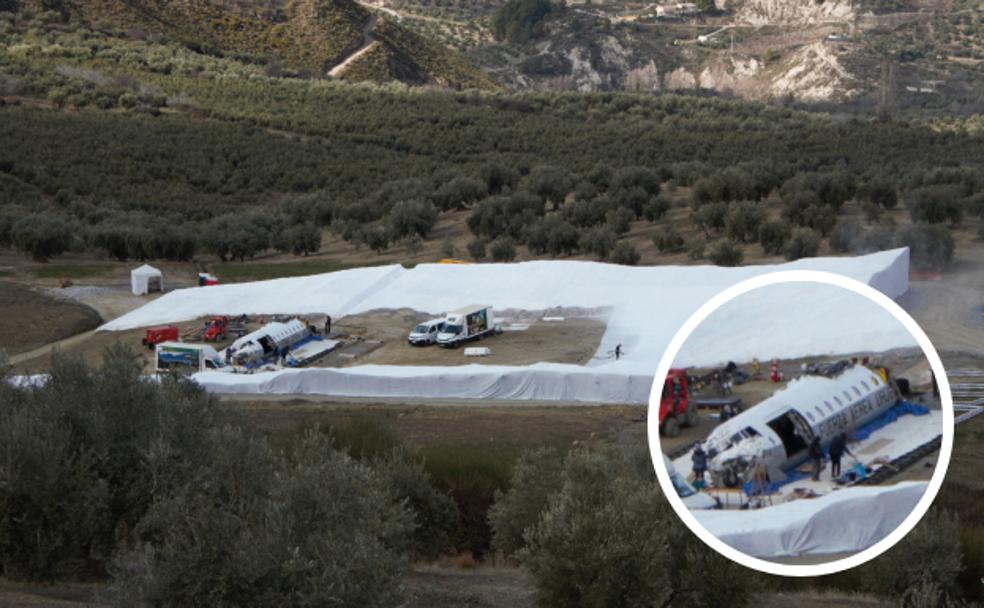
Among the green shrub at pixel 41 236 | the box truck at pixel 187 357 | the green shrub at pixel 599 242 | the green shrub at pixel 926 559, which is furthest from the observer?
the green shrub at pixel 41 236

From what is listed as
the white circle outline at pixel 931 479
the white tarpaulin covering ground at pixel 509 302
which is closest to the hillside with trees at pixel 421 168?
the white tarpaulin covering ground at pixel 509 302

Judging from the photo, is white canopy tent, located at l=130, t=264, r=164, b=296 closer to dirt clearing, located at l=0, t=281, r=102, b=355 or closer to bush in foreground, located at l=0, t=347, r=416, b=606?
dirt clearing, located at l=0, t=281, r=102, b=355

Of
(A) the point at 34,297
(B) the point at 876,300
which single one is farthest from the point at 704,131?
(B) the point at 876,300

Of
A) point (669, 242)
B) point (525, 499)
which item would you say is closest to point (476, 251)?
point (669, 242)

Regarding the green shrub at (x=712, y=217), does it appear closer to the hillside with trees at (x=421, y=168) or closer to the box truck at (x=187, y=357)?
the hillside with trees at (x=421, y=168)

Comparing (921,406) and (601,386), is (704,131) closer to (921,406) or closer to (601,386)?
(601,386)
